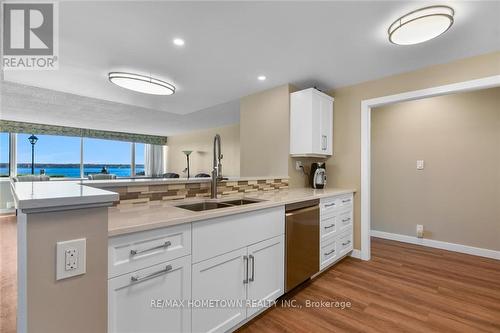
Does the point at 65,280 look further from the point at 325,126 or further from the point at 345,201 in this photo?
the point at 325,126

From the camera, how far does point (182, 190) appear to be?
73.7 inches

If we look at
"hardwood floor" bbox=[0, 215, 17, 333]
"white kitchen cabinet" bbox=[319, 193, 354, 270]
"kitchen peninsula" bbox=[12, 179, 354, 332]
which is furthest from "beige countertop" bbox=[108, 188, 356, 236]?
"hardwood floor" bbox=[0, 215, 17, 333]

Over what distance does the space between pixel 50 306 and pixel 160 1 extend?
1.75m

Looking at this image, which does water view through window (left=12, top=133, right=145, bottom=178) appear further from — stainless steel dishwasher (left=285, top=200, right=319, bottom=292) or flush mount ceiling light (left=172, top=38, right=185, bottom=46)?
stainless steel dishwasher (left=285, top=200, right=319, bottom=292)

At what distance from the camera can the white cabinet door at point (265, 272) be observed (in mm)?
1593

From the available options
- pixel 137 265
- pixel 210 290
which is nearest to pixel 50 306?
pixel 137 265

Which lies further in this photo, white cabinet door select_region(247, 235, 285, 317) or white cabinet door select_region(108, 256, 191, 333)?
white cabinet door select_region(247, 235, 285, 317)

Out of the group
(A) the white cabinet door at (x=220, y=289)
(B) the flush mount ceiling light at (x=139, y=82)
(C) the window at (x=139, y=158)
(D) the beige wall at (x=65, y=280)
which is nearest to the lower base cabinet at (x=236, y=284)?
(A) the white cabinet door at (x=220, y=289)

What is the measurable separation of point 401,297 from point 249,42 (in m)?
2.59

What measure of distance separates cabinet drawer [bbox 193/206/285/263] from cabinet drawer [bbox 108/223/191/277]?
0.26 ft

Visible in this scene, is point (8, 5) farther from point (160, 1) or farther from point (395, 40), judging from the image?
point (395, 40)

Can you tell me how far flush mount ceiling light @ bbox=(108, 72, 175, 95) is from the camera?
8.56ft

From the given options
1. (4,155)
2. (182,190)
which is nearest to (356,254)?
(182,190)

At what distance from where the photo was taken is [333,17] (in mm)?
1670
